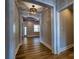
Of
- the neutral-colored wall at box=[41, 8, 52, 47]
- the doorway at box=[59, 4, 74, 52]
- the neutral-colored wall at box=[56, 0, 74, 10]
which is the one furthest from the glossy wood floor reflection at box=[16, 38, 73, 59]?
the neutral-colored wall at box=[56, 0, 74, 10]

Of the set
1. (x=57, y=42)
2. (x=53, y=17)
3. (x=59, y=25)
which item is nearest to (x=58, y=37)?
(x=57, y=42)

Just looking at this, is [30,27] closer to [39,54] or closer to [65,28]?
[65,28]

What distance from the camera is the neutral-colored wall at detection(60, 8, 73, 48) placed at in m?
6.14

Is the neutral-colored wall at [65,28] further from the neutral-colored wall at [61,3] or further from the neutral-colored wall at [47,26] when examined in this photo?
the neutral-colored wall at [47,26]

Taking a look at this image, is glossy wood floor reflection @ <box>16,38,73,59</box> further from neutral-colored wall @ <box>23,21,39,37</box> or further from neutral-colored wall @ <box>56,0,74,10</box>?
neutral-colored wall @ <box>23,21,39,37</box>

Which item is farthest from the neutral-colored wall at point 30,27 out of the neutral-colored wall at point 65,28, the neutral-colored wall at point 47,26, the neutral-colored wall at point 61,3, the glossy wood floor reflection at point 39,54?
the neutral-colored wall at point 61,3

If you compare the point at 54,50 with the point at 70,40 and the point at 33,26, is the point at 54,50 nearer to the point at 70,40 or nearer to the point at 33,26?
the point at 70,40

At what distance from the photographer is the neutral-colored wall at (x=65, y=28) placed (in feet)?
20.1

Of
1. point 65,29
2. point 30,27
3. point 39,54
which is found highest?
point 30,27

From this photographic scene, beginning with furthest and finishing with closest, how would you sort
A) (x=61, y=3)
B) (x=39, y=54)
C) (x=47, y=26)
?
(x=47, y=26) → (x=39, y=54) → (x=61, y=3)

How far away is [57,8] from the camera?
5.69m

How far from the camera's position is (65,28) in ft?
21.5

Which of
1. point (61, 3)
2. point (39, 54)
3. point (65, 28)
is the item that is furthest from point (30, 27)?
point (61, 3)
